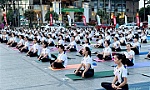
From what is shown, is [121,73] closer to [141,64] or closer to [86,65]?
[86,65]

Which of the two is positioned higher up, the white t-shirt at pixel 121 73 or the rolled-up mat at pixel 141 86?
the white t-shirt at pixel 121 73

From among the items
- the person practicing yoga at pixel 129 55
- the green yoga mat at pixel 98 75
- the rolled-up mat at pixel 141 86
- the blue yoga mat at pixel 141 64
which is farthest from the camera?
the blue yoga mat at pixel 141 64

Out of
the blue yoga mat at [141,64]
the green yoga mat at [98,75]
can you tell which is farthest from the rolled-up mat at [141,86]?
the blue yoga mat at [141,64]

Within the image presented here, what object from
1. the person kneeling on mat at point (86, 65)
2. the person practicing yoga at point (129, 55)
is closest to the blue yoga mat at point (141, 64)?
the person practicing yoga at point (129, 55)

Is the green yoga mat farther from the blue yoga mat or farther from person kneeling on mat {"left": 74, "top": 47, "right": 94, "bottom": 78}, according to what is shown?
the blue yoga mat

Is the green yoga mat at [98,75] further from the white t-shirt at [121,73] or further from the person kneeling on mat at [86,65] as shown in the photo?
the white t-shirt at [121,73]

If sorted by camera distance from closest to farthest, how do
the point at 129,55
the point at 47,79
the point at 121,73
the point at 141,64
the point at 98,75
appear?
the point at 121,73 → the point at 47,79 → the point at 98,75 → the point at 129,55 → the point at 141,64

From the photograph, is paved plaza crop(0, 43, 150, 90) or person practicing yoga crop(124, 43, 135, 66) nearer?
paved plaza crop(0, 43, 150, 90)

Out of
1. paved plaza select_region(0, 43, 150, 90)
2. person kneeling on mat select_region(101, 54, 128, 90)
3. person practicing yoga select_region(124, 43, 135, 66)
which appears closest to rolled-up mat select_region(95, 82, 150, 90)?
paved plaza select_region(0, 43, 150, 90)

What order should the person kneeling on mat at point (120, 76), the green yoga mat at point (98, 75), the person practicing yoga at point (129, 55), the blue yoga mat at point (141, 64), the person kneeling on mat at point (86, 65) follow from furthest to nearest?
the blue yoga mat at point (141, 64)
the person practicing yoga at point (129, 55)
the green yoga mat at point (98, 75)
the person kneeling on mat at point (86, 65)
the person kneeling on mat at point (120, 76)

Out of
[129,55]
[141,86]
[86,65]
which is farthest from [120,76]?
[129,55]

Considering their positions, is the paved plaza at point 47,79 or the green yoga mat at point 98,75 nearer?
the paved plaza at point 47,79

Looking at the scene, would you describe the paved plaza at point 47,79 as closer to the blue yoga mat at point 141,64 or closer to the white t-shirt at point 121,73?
the blue yoga mat at point 141,64

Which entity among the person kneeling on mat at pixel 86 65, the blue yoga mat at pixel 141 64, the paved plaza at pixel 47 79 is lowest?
the paved plaza at pixel 47 79
